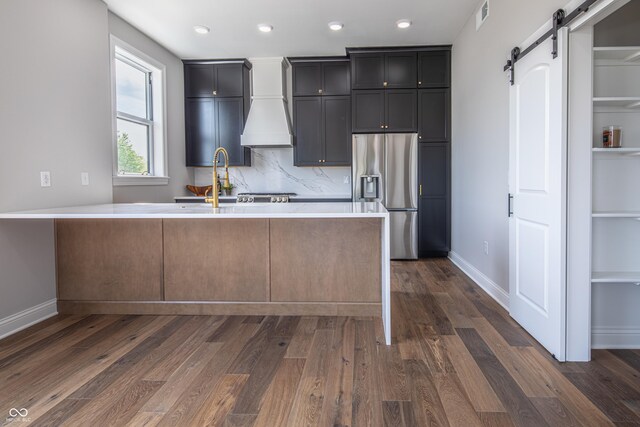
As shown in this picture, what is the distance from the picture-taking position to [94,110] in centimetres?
367

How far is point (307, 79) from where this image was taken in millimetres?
5629

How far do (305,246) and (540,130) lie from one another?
1.72 metres

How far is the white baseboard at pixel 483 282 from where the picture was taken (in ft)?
11.0

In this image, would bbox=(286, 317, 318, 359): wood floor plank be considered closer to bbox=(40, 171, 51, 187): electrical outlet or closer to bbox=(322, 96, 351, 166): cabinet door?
bbox=(40, 171, 51, 187): electrical outlet

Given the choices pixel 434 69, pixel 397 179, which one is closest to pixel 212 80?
pixel 397 179

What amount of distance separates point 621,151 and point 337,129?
146 inches

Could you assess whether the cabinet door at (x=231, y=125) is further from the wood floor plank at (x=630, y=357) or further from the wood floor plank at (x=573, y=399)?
the wood floor plank at (x=630, y=357)

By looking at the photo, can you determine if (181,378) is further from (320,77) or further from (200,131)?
(320,77)

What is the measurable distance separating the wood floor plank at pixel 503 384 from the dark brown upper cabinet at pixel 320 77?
3863 mm

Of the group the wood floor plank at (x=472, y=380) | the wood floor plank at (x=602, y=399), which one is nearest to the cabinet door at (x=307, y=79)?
the wood floor plank at (x=472, y=380)

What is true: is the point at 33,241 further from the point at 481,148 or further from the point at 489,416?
the point at 481,148

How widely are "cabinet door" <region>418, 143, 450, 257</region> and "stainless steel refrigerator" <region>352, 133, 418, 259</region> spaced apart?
4.3 inches

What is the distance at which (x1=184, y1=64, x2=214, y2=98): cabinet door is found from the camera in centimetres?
568

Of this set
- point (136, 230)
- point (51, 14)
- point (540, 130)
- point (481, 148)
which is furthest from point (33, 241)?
point (481, 148)
